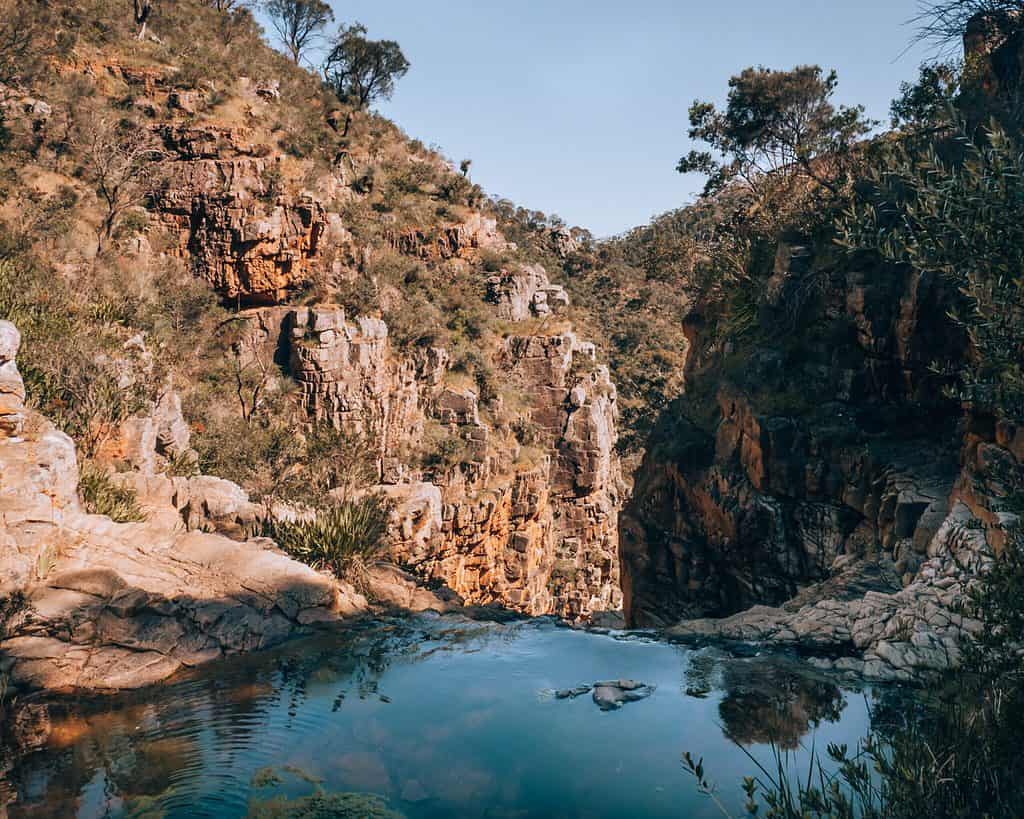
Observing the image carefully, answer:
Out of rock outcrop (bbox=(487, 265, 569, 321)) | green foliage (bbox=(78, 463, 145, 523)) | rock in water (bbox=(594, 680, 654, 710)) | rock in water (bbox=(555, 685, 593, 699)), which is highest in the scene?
rock outcrop (bbox=(487, 265, 569, 321))

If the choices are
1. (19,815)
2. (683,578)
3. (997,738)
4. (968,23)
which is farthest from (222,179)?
(997,738)

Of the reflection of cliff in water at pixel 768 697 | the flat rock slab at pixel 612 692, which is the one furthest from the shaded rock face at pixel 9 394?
the reflection of cliff in water at pixel 768 697

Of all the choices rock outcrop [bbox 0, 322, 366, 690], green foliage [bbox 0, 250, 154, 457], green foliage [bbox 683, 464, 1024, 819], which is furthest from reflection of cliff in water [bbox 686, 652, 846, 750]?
green foliage [bbox 0, 250, 154, 457]

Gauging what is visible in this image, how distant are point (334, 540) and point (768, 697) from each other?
6.28 meters

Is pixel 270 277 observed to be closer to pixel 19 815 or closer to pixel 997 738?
pixel 19 815

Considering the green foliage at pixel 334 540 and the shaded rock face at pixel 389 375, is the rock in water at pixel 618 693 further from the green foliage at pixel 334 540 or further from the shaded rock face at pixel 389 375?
the shaded rock face at pixel 389 375

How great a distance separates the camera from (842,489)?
1031cm

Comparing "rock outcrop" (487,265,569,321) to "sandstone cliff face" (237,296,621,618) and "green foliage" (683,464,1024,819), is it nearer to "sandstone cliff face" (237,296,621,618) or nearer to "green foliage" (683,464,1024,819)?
"sandstone cliff face" (237,296,621,618)

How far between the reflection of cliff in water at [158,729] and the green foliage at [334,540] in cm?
231

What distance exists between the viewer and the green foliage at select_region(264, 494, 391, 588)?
9789 mm

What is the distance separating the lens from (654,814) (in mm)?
4324

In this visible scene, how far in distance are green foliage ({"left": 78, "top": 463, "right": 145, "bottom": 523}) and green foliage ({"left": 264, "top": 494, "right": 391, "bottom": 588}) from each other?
1931mm

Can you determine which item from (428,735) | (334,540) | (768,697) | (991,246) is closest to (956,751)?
(768,697)

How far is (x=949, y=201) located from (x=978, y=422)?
14.6 feet
